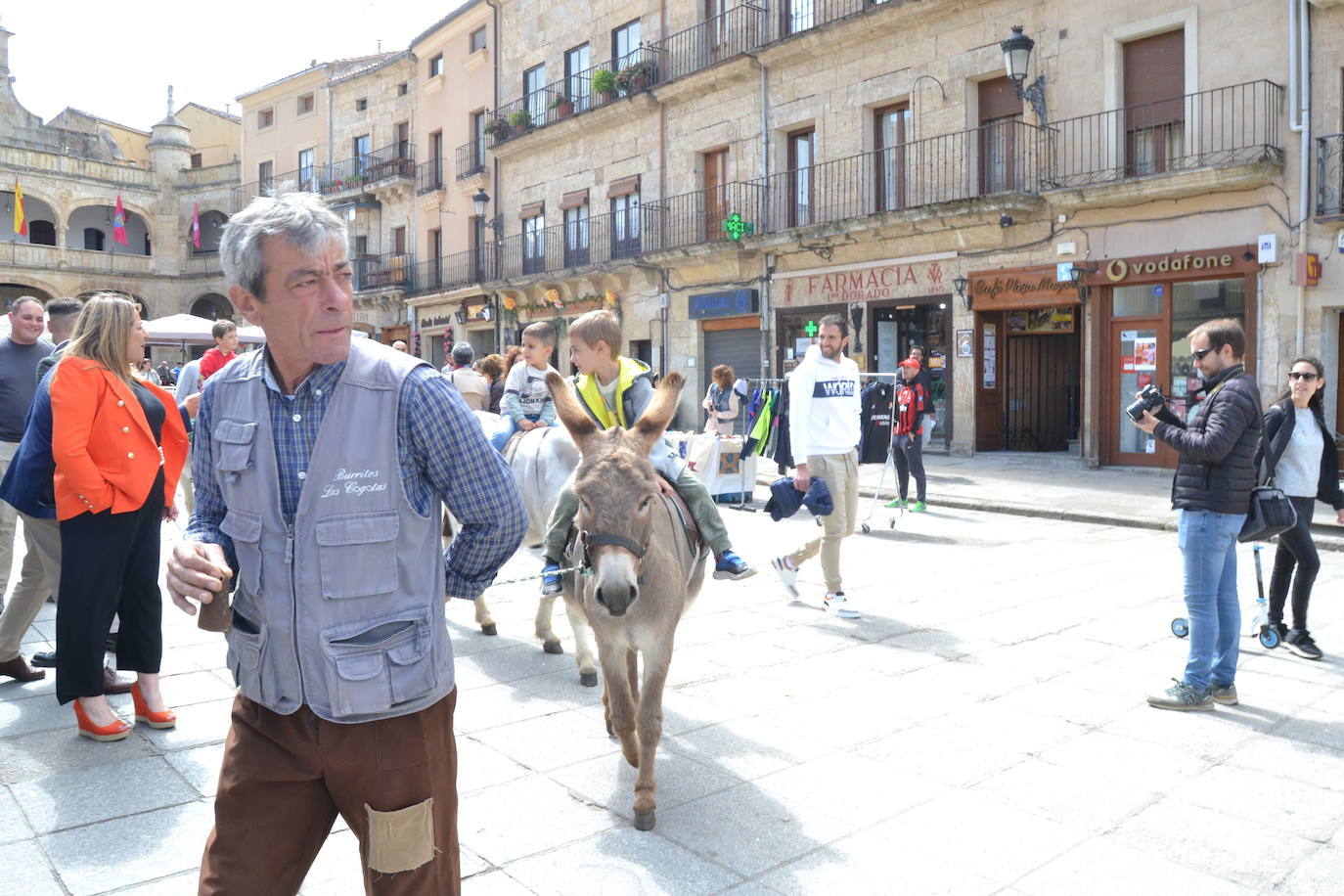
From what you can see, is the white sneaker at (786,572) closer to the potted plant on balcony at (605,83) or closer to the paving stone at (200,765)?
the paving stone at (200,765)

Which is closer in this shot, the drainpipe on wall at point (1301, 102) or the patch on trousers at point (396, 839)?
the patch on trousers at point (396, 839)

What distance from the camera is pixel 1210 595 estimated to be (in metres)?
4.97

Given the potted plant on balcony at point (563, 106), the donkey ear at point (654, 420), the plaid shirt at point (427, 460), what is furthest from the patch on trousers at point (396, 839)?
the potted plant on balcony at point (563, 106)

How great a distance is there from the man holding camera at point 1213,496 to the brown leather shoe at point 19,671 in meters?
5.86

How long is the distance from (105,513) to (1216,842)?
4.62 metres

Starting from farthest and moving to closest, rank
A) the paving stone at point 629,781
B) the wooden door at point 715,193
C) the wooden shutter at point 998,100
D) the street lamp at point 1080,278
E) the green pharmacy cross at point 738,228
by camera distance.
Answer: the wooden door at point 715,193
the green pharmacy cross at point 738,228
the wooden shutter at point 998,100
the street lamp at point 1080,278
the paving stone at point 629,781

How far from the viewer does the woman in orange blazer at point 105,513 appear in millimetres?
4328

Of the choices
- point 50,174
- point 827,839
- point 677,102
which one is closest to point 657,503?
point 827,839

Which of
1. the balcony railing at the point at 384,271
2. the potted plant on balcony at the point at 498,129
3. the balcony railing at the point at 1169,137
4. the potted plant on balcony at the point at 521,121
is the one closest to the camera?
the balcony railing at the point at 1169,137

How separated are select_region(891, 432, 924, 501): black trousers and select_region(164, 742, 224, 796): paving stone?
950cm

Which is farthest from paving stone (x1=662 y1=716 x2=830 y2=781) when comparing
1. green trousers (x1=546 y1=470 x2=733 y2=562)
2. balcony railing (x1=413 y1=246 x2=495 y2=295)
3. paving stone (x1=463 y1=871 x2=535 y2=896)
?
balcony railing (x1=413 y1=246 x2=495 y2=295)

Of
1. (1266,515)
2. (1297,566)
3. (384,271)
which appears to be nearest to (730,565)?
(1266,515)

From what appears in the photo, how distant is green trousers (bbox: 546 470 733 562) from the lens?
4484mm

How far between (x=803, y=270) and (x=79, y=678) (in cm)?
1890
